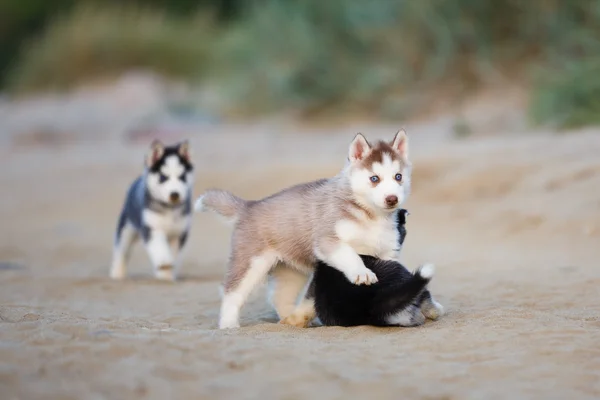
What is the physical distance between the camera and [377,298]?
17.1 feet

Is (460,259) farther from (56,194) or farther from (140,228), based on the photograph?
(56,194)

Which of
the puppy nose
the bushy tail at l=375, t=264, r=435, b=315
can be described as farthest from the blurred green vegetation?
the bushy tail at l=375, t=264, r=435, b=315

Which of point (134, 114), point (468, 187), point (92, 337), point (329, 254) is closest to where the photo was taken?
point (92, 337)

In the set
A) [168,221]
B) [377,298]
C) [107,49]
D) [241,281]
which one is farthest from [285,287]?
[107,49]

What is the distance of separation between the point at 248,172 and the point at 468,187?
378 centimetres

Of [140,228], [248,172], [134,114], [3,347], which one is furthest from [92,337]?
[134,114]

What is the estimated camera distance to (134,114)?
21109mm

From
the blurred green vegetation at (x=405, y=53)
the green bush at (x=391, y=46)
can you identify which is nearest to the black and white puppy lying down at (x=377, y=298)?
the blurred green vegetation at (x=405, y=53)

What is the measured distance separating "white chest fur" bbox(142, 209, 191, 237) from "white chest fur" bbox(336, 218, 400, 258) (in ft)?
10.8

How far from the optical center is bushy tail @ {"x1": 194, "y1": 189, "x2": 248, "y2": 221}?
237 inches

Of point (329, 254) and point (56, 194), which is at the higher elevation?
point (56, 194)

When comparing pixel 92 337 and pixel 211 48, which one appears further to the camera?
pixel 211 48

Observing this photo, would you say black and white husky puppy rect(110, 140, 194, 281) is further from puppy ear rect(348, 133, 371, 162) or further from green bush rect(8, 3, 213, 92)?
green bush rect(8, 3, 213, 92)

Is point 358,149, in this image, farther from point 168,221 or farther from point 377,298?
point 168,221
